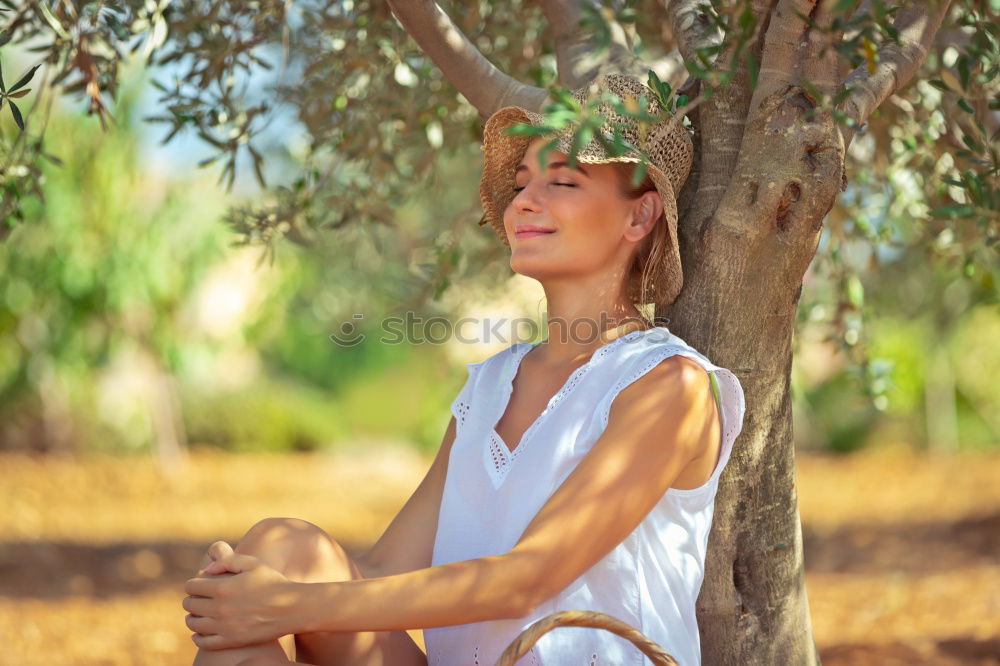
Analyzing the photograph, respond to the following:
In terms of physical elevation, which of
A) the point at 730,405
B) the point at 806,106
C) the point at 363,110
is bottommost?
the point at 730,405

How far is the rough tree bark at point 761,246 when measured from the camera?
2.51m

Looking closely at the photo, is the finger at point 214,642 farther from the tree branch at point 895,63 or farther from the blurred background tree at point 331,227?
the tree branch at point 895,63

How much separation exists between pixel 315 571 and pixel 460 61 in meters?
1.49

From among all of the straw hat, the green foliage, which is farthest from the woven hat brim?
the green foliage

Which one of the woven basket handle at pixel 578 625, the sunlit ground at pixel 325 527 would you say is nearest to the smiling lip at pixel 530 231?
the woven basket handle at pixel 578 625

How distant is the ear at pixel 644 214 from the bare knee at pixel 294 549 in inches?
42.4

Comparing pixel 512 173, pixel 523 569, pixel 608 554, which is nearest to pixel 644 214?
pixel 512 173

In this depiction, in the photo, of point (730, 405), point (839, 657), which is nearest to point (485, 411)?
point (730, 405)

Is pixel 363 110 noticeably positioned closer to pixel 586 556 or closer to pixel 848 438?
pixel 586 556

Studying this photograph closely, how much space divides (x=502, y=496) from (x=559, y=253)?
613 millimetres

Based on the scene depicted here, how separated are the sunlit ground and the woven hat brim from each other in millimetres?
2440

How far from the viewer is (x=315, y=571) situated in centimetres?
231

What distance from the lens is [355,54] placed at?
3848mm

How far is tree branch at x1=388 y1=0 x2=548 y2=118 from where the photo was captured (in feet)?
9.18
